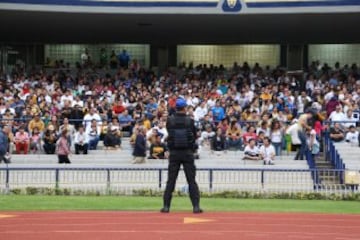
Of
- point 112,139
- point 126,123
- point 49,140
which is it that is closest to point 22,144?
point 49,140

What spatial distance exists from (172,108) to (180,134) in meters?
11.3

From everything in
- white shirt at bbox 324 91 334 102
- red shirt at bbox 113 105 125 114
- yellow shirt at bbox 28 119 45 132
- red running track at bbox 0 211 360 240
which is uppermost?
Result: white shirt at bbox 324 91 334 102

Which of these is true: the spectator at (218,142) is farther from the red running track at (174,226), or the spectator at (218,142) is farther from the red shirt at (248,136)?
the red running track at (174,226)

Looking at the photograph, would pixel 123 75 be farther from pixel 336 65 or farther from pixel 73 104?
pixel 336 65

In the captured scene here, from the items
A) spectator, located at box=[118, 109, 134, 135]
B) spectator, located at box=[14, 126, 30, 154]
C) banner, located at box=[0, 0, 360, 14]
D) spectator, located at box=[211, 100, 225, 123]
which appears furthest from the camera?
banner, located at box=[0, 0, 360, 14]

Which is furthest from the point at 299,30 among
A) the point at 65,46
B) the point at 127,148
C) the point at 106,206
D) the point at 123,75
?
the point at 106,206

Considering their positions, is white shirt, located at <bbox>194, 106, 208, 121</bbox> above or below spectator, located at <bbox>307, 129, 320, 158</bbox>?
above

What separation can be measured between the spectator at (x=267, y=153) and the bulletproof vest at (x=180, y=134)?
10210 millimetres

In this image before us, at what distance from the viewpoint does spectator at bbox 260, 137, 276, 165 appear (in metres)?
23.2

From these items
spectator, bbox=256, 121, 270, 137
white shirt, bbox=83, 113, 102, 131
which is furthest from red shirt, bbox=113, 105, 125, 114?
spectator, bbox=256, 121, 270, 137

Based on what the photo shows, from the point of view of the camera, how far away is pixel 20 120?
25.4 metres

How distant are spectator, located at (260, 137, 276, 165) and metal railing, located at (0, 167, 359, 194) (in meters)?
3.63

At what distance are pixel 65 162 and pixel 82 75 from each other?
11.8 m

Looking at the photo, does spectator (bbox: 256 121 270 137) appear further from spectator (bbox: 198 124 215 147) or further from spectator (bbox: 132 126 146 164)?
spectator (bbox: 132 126 146 164)
